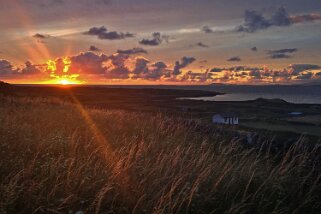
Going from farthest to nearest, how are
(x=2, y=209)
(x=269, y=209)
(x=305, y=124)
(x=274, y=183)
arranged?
(x=305, y=124)
(x=274, y=183)
(x=269, y=209)
(x=2, y=209)

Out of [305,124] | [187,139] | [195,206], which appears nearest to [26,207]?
[195,206]

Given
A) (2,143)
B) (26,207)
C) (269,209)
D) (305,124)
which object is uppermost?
(2,143)

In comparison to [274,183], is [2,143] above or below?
above

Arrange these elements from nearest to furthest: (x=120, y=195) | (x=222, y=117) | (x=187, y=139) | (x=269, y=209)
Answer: (x=120, y=195) → (x=269, y=209) → (x=187, y=139) → (x=222, y=117)

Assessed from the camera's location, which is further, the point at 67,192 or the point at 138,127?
the point at 138,127

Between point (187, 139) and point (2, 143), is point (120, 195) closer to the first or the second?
point (2, 143)

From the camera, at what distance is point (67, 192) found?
541cm

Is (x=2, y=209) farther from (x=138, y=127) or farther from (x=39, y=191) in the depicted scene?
(x=138, y=127)

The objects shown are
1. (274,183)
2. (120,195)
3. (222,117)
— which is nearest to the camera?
(120,195)

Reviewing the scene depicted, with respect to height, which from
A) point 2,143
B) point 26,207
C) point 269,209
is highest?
point 2,143

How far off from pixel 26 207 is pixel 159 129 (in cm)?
738

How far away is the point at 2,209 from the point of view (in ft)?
14.8

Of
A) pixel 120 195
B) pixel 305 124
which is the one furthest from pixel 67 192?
pixel 305 124

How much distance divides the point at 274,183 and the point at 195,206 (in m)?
1.83
